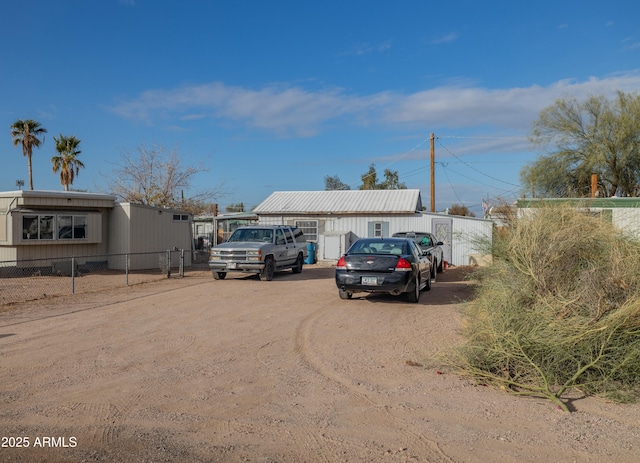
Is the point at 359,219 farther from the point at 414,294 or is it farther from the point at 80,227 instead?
the point at 414,294

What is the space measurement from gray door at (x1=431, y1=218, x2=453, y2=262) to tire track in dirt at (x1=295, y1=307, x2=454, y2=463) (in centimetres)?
1517

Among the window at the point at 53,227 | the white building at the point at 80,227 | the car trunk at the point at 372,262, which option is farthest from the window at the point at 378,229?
A: the car trunk at the point at 372,262

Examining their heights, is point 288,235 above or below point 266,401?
above

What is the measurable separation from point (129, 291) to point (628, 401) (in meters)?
12.3

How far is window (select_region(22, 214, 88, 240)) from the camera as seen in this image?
1791cm

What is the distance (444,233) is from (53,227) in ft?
54.0

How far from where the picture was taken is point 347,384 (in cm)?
602

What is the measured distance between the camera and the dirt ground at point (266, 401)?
14.0ft

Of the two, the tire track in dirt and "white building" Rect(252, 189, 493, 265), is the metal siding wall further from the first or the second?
the tire track in dirt

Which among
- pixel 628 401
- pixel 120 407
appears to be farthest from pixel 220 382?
pixel 628 401

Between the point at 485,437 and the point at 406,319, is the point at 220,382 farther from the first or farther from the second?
the point at 406,319

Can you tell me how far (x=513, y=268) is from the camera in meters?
7.70

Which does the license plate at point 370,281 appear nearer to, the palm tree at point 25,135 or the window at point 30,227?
the window at point 30,227

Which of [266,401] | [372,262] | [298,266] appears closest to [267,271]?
[298,266]
